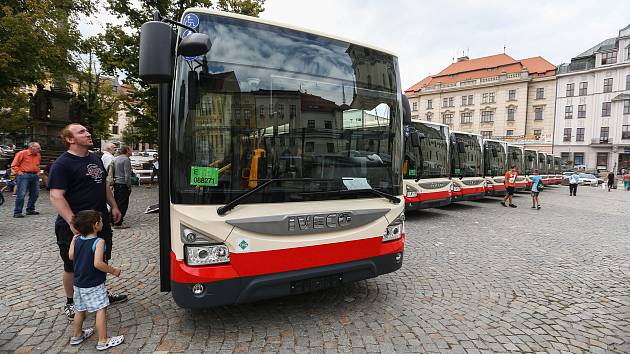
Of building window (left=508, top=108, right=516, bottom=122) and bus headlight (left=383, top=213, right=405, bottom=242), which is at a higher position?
building window (left=508, top=108, right=516, bottom=122)

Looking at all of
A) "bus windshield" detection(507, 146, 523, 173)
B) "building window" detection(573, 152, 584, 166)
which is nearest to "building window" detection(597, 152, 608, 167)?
"building window" detection(573, 152, 584, 166)

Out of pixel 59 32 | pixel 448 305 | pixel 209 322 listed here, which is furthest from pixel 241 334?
pixel 59 32

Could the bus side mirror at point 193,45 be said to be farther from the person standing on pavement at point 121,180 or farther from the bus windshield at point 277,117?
the person standing on pavement at point 121,180

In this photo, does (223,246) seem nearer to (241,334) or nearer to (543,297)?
(241,334)

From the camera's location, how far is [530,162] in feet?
71.1

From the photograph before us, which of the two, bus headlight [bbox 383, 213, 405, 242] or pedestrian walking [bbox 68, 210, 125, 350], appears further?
bus headlight [bbox 383, 213, 405, 242]

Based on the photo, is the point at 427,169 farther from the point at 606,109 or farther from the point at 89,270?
the point at 606,109

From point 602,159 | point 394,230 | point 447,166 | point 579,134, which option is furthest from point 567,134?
point 394,230

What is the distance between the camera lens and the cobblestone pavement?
3.07 meters

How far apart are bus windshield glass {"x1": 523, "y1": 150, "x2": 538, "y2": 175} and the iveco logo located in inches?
803

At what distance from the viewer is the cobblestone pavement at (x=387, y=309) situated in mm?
3070

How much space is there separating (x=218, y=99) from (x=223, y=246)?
4.07ft

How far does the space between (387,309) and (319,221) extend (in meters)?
1.45

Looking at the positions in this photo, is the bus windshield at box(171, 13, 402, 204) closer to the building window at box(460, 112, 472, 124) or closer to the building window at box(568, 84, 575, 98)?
the building window at box(568, 84, 575, 98)
